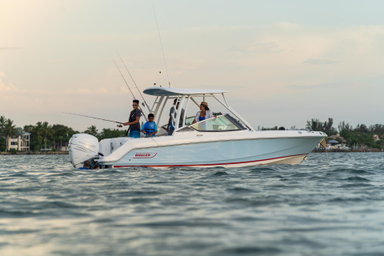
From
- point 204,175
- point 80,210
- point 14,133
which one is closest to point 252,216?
point 80,210

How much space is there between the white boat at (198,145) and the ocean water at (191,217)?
5.78 ft

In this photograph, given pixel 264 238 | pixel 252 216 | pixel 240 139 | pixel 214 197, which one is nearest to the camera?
pixel 264 238

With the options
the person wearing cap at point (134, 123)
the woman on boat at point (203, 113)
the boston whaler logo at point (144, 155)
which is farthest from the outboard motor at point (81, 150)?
the woman on boat at point (203, 113)

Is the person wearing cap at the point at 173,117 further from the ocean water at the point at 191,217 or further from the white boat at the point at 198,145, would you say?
the ocean water at the point at 191,217

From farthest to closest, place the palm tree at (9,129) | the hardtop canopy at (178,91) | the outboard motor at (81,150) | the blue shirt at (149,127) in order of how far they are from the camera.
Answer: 1. the palm tree at (9,129)
2. the blue shirt at (149,127)
3. the hardtop canopy at (178,91)
4. the outboard motor at (81,150)

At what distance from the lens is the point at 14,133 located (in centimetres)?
11975

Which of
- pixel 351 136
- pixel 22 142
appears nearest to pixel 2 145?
pixel 22 142

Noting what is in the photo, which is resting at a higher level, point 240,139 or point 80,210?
point 240,139

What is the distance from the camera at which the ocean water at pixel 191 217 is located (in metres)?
3.45

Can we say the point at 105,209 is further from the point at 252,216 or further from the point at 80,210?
the point at 252,216

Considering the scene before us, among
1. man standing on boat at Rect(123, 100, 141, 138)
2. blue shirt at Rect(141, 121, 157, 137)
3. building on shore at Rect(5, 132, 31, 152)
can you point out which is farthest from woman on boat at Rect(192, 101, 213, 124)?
building on shore at Rect(5, 132, 31, 152)

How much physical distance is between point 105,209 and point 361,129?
627ft

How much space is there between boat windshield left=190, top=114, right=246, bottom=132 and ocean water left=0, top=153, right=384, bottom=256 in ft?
8.67

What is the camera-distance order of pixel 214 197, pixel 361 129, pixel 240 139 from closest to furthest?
1. pixel 214 197
2. pixel 240 139
3. pixel 361 129
